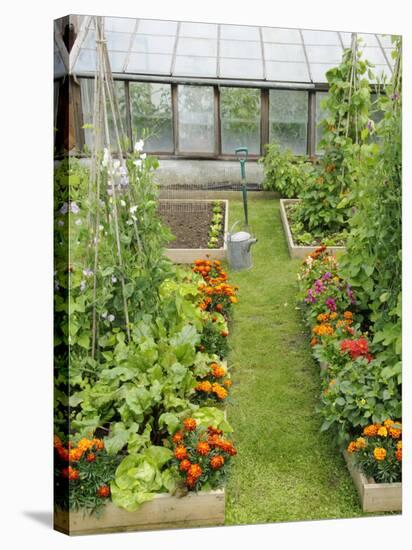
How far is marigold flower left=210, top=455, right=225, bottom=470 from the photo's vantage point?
3.62 metres

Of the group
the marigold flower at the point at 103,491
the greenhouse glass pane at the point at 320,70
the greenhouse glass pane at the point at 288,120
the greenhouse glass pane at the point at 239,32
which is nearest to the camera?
the marigold flower at the point at 103,491

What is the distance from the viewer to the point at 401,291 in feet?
14.0

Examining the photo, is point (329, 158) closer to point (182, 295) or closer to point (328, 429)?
point (182, 295)

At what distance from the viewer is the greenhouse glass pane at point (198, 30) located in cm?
384

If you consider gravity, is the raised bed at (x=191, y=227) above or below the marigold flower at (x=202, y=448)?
above

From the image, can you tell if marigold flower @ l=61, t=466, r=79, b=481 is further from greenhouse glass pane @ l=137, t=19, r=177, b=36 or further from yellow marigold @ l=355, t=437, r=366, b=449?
greenhouse glass pane @ l=137, t=19, r=177, b=36

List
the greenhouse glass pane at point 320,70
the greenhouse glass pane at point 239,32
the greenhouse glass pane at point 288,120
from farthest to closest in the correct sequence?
1. the greenhouse glass pane at point 288,120
2. the greenhouse glass pane at point 320,70
3. the greenhouse glass pane at point 239,32

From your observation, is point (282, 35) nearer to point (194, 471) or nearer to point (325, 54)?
point (325, 54)

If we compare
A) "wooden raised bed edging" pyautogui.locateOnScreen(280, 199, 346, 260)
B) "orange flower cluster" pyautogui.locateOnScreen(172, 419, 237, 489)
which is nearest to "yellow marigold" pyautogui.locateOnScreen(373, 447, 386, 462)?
"orange flower cluster" pyautogui.locateOnScreen(172, 419, 237, 489)

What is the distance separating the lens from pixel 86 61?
3627mm

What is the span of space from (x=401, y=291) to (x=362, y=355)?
416 millimetres

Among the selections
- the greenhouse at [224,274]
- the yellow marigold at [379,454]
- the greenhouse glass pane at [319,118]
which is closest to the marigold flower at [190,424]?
the greenhouse at [224,274]

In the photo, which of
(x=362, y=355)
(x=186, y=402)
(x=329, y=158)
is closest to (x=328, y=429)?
(x=362, y=355)

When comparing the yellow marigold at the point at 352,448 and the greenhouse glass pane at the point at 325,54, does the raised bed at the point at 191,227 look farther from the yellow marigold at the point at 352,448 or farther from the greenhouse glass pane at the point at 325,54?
the yellow marigold at the point at 352,448
